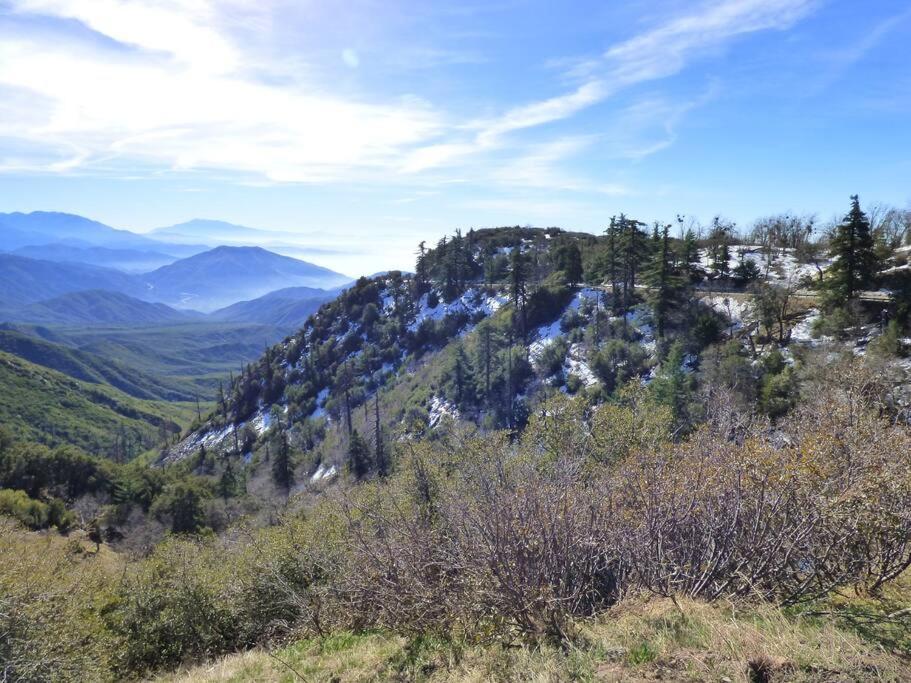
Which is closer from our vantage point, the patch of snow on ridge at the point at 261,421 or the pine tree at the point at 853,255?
the pine tree at the point at 853,255

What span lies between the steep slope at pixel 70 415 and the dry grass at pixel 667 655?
107 m

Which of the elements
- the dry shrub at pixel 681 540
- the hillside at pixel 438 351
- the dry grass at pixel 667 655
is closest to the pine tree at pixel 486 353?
the hillside at pixel 438 351

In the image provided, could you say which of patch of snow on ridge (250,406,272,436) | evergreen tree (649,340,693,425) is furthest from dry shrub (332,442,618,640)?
patch of snow on ridge (250,406,272,436)

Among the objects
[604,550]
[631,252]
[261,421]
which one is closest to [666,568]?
[604,550]

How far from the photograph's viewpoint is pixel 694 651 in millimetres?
5992

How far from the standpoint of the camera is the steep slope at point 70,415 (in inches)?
4151

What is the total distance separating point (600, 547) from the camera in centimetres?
820

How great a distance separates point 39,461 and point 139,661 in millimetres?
44486

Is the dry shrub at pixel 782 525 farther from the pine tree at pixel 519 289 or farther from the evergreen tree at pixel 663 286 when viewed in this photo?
the pine tree at pixel 519 289

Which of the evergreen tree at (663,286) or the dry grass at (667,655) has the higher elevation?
the evergreen tree at (663,286)

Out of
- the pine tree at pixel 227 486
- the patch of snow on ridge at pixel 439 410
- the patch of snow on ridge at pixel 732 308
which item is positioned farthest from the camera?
the patch of snow on ridge at pixel 439 410

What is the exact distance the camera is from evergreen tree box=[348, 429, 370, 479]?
53.6 m

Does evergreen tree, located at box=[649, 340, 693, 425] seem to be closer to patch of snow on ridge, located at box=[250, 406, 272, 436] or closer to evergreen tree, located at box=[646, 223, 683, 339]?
evergreen tree, located at box=[646, 223, 683, 339]

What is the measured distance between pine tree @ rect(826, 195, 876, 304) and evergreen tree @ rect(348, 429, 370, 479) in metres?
46.4
